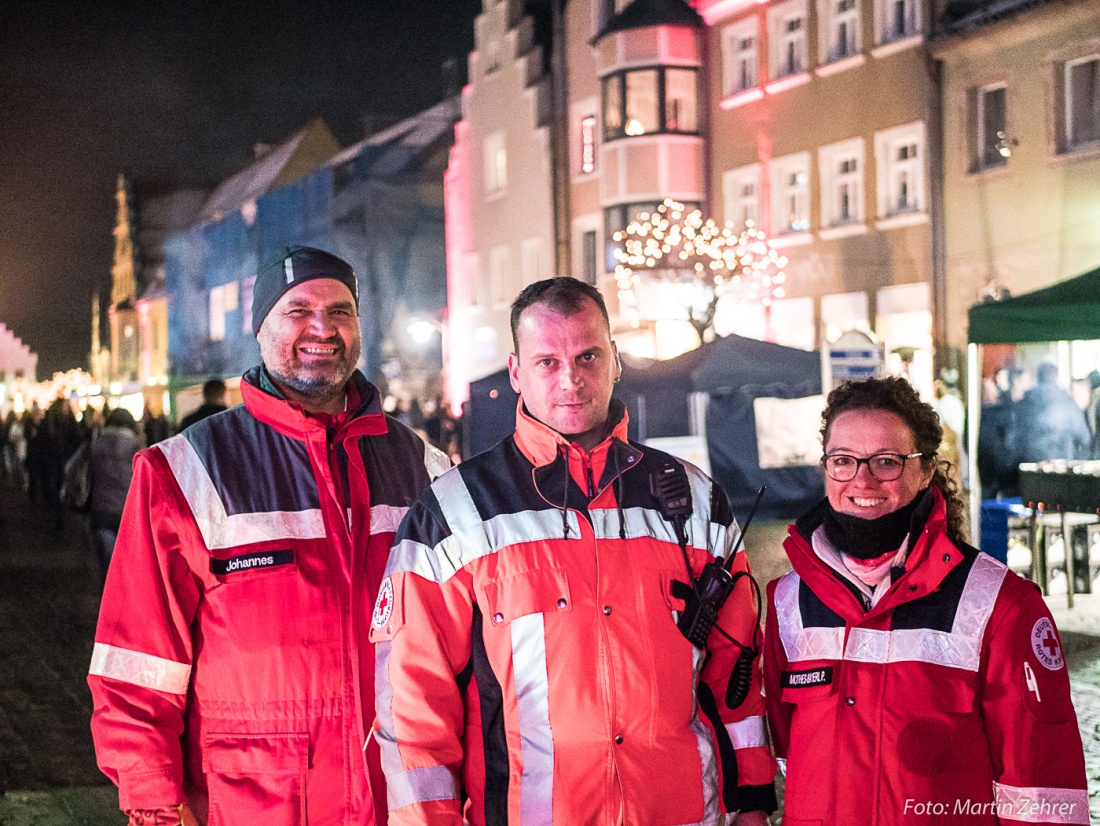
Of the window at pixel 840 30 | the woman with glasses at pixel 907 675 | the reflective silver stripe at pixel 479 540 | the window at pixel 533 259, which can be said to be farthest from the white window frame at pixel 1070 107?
the reflective silver stripe at pixel 479 540

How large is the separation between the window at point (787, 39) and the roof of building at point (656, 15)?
91.0 inches

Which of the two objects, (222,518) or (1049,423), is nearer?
(222,518)

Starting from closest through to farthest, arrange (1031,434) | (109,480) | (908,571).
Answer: (908,571) → (109,480) → (1031,434)

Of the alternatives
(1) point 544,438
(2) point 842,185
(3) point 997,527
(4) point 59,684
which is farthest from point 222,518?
(2) point 842,185

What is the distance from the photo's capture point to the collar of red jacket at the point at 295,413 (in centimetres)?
332

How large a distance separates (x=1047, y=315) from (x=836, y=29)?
16.9 meters

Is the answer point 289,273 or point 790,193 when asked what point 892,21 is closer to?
point 790,193

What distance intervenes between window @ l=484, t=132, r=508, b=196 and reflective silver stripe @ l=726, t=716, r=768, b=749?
31178mm

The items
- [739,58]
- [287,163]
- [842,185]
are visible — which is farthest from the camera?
[287,163]

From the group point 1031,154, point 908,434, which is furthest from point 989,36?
point 908,434

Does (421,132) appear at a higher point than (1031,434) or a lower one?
higher

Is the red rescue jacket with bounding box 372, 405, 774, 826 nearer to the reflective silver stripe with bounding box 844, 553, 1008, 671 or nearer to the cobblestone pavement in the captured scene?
the reflective silver stripe with bounding box 844, 553, 1008, 671

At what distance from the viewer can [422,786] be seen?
8.73 feet

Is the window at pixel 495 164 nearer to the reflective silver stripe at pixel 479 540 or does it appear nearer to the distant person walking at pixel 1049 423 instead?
the distant person walking at pixel 1049 423
